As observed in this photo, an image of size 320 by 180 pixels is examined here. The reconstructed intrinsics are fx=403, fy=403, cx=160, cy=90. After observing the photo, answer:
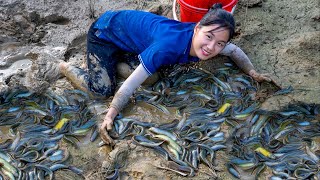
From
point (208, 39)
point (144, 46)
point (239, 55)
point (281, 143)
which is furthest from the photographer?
point (239, 55)

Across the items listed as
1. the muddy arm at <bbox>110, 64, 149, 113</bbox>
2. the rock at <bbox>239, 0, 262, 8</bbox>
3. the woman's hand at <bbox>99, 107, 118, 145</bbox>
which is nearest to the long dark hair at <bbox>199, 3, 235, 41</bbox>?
the muddy arm at <bbox>110, 64, 149, 113</bbox>

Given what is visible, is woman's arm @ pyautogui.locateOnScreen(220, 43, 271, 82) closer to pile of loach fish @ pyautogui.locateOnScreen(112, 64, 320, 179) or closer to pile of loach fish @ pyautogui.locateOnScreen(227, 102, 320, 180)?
pile of loach fish @ pyautogui.locateOnScreen(112, 64, 320, 179)

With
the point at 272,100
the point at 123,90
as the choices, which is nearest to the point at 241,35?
the point at 272,100

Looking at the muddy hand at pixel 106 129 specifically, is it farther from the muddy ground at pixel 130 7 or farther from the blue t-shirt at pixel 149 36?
the blue t-shirt at pixel 149 36

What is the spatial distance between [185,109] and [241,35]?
1682mm

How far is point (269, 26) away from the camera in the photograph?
582 centimetres

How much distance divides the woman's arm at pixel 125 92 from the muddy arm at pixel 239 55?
1.24 m

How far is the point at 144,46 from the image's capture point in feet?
15.0

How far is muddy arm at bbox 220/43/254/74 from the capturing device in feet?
16.1

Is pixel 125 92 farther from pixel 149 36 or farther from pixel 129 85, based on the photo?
pixel 149 36

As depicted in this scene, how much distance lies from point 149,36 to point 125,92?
72 centimetres

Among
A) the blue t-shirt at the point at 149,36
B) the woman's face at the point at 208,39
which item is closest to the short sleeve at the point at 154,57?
the blue t-shirt at the point at 149,36

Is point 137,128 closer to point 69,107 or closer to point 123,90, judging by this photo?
point 123,90

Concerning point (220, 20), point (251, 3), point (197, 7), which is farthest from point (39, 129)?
point (251, 3)
